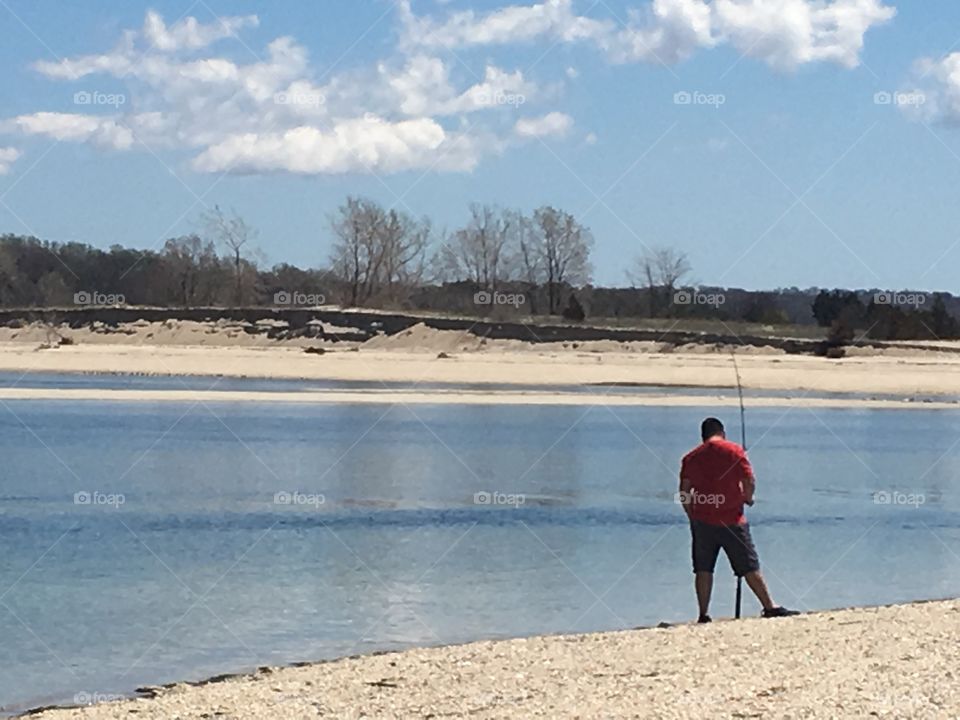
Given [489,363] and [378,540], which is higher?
[489,363]

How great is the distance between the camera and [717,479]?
528 inches

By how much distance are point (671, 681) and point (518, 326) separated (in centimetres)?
6692

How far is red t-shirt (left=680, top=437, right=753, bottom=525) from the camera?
1336 cm

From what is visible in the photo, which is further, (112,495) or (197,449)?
(197,449)

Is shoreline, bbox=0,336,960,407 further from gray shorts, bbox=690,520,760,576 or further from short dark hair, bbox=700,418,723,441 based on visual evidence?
short dark hair, bbox=700,418,723,441

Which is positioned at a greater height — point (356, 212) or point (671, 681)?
point (356, 212)

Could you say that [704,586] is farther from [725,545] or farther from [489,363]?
[489,363]

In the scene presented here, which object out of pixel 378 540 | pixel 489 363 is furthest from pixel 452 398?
pixel 378 540

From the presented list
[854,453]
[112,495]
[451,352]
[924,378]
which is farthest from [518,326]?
[112,495]

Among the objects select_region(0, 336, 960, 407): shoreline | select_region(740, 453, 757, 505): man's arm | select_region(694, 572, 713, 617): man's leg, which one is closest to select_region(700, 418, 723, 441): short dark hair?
select_region(740, 453, 757, 505): man's arm

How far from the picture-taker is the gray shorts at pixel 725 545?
13633 mm

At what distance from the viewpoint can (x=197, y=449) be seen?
111 ft

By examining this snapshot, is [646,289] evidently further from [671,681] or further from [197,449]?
[671,681]

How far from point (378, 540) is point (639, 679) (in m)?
10.4
